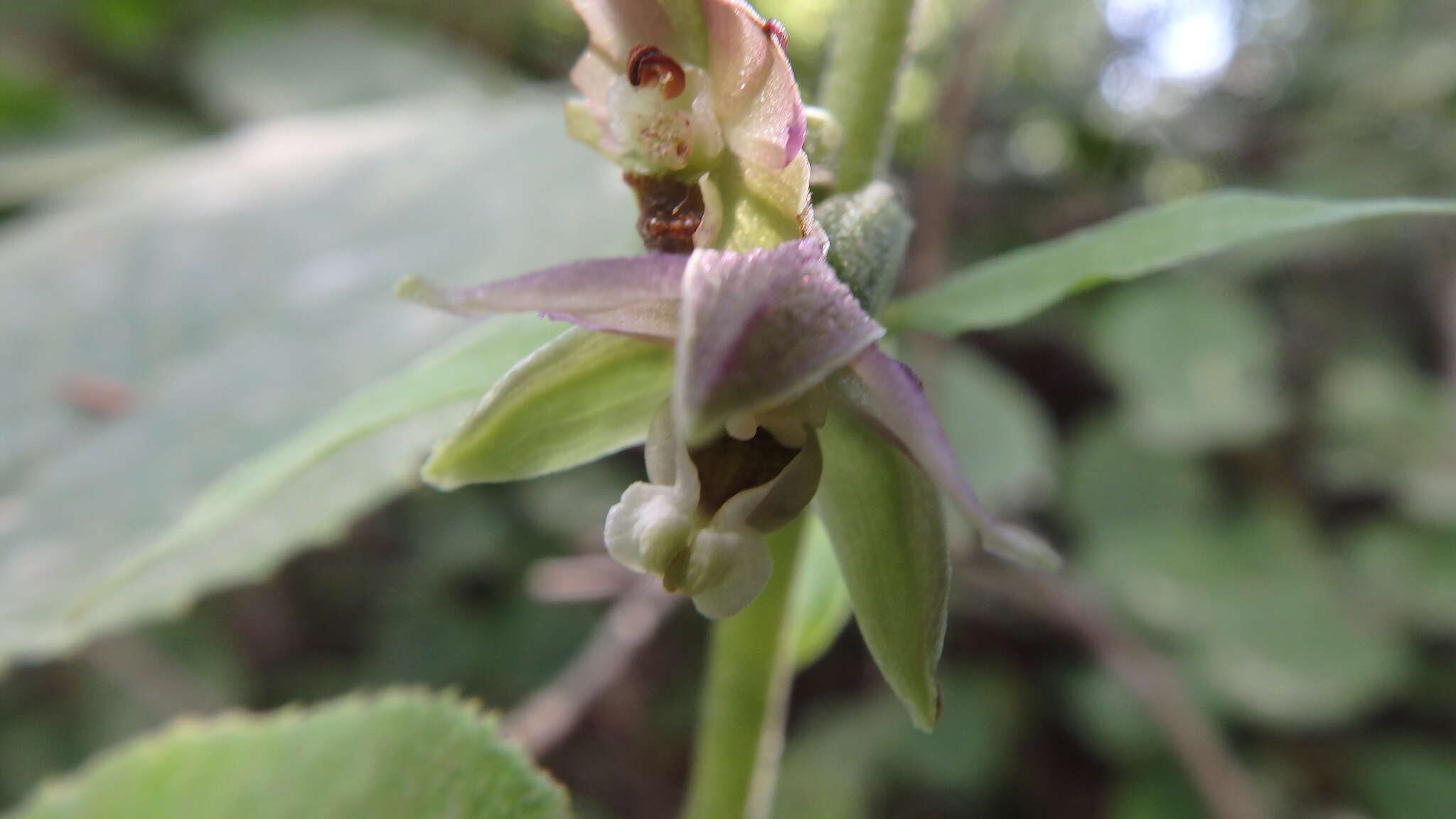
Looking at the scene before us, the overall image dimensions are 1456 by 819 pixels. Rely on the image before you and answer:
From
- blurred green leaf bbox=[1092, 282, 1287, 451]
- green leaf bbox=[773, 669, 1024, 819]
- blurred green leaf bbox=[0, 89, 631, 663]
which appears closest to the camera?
blurred green leaf bbox=[0, 89, 631, 663]

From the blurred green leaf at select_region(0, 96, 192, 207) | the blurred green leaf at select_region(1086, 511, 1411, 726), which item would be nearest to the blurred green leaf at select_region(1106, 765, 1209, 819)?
the blurred green leaf at select_region(1086, 511, 1411, 726)

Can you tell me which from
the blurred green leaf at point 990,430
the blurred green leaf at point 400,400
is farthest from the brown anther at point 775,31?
the blurred green leaf at point 990,430

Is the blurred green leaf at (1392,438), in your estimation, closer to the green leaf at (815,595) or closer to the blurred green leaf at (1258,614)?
the blurred green leaf at (1258,614)

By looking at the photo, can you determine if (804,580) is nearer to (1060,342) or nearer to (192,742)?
(192,742)

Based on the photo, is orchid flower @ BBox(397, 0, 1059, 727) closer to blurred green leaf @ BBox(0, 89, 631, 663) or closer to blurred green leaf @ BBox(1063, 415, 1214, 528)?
blurred green leaf @ BBox(0, 89, 631, 663)

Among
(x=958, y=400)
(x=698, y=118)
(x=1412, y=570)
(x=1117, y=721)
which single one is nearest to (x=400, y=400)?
(x=698, y=118)

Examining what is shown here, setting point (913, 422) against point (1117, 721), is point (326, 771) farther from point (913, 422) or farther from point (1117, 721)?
point (1117, 721)
